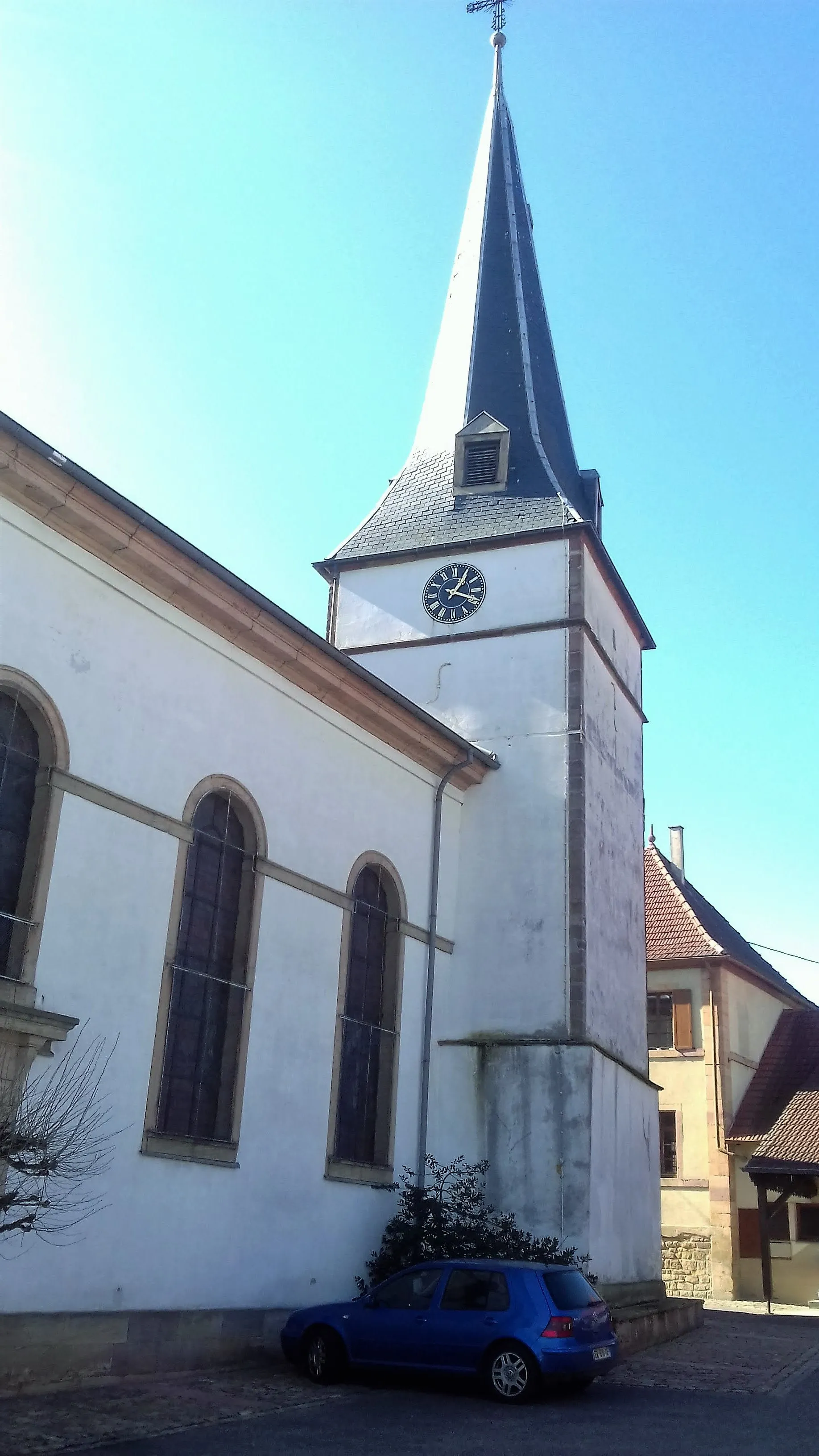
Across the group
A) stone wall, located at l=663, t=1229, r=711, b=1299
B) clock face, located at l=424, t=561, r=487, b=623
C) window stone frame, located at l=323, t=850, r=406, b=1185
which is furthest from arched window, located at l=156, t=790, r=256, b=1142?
stone wall, located at l=663, t=1229, r=711, b=1299

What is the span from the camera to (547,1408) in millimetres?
10406

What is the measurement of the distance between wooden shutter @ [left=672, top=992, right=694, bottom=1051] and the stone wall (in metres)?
3.58

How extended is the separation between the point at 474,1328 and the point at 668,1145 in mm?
16969

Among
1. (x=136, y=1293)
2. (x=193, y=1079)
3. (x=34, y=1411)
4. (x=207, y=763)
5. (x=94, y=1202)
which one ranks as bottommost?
(x=34, y=1411)

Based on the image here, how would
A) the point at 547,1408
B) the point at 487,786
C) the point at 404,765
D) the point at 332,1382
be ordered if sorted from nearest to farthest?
the point at 547,1408 → the point at 332,1382 → the point at 404,765 → the point at 487,786

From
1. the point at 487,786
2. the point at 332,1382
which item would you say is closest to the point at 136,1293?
the point at 332,1382

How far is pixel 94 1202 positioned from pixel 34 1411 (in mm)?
1907

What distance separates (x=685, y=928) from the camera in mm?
28609

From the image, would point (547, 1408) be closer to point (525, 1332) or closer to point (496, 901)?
point (525, 1332)

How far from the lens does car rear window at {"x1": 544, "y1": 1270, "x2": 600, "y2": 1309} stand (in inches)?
424

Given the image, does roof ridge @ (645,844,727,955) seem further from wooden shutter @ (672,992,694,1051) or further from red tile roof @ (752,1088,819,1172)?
red tile roof @ (752,1088,819,1172)

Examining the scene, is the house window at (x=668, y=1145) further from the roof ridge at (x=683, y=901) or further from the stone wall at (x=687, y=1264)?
the roof ridge at (x=683, y=901)

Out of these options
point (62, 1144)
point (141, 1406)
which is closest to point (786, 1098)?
point (141, 1406)

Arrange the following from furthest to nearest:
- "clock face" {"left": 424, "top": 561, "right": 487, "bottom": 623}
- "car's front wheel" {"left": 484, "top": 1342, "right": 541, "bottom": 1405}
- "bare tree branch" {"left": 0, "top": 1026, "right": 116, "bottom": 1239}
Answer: "clock face" {"left": 424, "top": 561, "right": 487, "bottom": 623}, "car's front wheel" {"left": 484, "top": 1342, "right": 541, "bottom": 1405}, "bare tree branch" {"left": 0, "top": 1026, "right": 116, "bottom": 1239}
